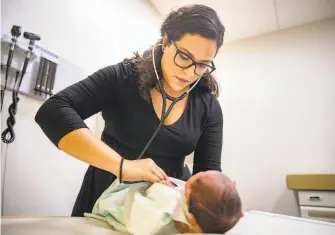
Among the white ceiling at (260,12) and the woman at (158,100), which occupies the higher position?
the white ceiling at (260,12)

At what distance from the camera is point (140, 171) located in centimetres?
59

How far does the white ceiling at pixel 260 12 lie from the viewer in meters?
1.47

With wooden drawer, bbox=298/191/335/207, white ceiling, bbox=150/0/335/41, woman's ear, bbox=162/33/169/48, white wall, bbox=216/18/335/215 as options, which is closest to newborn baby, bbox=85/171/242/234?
woman's ear, bbox=162/33/169/48

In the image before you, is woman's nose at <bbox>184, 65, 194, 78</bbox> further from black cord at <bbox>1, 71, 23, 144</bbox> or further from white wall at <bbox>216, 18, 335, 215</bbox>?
white wall at <bbox>216, 18, 335, 215</bbox>

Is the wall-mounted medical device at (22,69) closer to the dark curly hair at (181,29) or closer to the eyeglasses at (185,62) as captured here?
the dark curly hair at (181,29)

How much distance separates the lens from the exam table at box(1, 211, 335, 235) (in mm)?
515

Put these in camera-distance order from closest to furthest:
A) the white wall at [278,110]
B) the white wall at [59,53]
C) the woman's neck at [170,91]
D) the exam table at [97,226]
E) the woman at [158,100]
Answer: the exam table at [97,226], the woman at [158,100], the woman's neck at [170,91], the white wall at [59,53], the white wall at [278,110]

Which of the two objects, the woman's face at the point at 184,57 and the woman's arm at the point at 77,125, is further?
the woman's face at the point at 184,57

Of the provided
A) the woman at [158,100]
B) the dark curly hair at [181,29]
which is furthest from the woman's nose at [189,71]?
the dark curly hair at [181,29]

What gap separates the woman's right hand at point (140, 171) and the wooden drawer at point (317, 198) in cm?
131

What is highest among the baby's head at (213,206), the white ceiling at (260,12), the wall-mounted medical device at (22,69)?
the white ceiling at (260,12)

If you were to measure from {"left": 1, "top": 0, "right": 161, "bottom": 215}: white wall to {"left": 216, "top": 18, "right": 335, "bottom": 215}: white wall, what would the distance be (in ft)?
3.22

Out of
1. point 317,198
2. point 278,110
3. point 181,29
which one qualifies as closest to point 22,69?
point 181,29

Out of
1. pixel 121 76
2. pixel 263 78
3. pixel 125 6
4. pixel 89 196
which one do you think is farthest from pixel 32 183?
pixel 263 78
